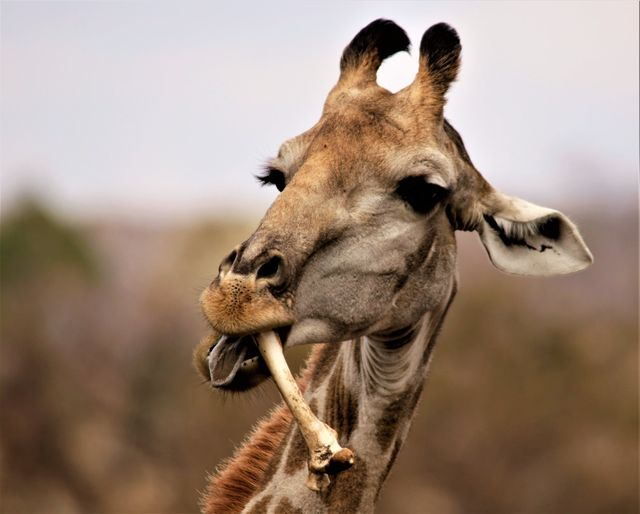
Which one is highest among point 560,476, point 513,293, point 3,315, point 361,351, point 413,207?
point 413,207

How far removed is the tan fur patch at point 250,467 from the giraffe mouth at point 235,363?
100cm

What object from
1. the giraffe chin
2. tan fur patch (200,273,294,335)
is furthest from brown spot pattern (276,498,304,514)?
tan fur patch (200,273,294,335)

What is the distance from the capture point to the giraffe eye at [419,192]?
759cm

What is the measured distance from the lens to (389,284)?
7625 millimetres

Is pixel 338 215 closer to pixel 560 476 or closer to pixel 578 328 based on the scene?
pixel 560 476

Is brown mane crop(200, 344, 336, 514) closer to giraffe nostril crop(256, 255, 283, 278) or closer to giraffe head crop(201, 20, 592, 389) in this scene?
giraffe head crop(201, 20, 592, 389)

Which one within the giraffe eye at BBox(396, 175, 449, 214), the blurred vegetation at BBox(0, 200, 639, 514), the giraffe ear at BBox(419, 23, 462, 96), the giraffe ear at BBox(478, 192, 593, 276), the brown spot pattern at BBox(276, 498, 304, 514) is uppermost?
the giraffe ear at BBox(419, 23, 462, 96)

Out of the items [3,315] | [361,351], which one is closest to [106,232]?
[3,315]

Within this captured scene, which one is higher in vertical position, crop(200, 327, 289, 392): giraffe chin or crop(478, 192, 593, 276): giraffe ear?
crop(200, 327, 289, 392): giraffe chin

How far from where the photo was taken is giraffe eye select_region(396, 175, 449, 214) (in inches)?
299

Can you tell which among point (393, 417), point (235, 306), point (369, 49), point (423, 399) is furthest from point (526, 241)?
point (423, 399)

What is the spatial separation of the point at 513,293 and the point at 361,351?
28423 mm

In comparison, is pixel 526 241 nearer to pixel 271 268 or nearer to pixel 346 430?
pixel 346 430

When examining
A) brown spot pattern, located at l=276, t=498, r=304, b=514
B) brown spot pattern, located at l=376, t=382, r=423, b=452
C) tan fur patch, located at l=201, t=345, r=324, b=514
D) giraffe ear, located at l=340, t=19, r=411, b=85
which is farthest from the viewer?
giraffe ear, located at l=340, t=19, r=411, b=85
